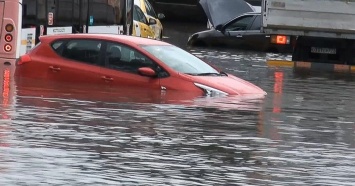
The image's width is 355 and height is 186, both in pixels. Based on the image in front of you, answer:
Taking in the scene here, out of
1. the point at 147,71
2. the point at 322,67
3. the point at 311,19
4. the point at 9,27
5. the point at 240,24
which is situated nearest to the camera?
the point at 147,71

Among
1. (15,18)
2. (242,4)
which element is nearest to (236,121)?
(15,18)

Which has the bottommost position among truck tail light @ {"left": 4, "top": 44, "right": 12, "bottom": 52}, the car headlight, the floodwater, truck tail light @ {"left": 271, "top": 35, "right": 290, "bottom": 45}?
the floodwater

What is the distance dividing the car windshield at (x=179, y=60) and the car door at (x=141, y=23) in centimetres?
1531

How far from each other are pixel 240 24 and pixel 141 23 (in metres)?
4.38

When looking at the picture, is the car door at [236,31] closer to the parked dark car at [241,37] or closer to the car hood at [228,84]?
the parked dark car at [241,37]

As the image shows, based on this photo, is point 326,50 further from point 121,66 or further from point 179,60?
point 121,66

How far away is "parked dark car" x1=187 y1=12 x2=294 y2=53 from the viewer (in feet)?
122

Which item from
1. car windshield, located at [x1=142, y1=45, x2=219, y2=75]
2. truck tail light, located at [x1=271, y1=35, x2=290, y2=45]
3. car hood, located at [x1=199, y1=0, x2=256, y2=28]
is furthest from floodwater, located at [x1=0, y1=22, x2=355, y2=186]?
car hood, located at [x1=199, y1=0, x2=256, y2=28]

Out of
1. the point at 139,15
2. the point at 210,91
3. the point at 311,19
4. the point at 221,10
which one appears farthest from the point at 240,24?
the point at 210,91

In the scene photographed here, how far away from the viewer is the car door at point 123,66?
17.8 meters

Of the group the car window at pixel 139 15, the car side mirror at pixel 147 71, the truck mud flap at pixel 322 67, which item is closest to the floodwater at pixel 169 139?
the car side mirror at pixel 147 71

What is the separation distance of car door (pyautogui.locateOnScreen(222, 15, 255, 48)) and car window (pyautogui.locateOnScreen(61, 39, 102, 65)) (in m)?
19.1

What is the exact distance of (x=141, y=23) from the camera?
34812mm

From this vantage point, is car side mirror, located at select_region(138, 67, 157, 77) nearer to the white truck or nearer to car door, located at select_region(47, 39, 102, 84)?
car door, located at select_region(47, 39, 102, 84)
